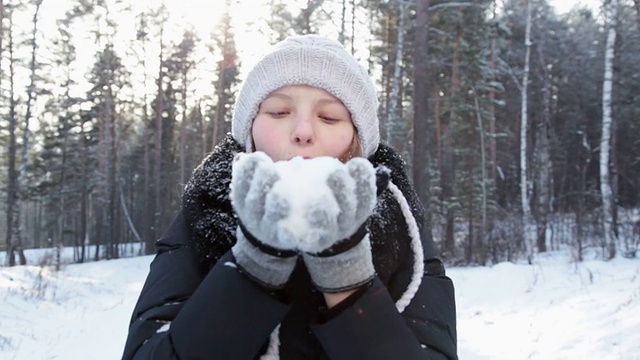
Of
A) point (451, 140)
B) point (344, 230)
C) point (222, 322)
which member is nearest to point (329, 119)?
point (344, 230)

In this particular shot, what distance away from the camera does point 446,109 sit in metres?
22.3

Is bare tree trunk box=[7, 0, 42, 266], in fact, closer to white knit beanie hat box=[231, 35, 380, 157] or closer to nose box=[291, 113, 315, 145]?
white knit beanie hat box=[231, 35, 380, 157]

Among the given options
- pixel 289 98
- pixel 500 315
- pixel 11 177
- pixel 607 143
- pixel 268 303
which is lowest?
pixel 500 315

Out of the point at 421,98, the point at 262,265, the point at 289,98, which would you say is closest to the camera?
the point at 262,265

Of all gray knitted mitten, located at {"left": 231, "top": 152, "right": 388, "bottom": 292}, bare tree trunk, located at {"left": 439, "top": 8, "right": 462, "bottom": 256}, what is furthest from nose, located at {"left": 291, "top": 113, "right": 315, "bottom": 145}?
bare tree trunk, located at {"left": 439, "top": 8, "right": 462, "bottom": 256}

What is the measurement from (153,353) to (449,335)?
0.73 meters

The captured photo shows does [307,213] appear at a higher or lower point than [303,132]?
lower

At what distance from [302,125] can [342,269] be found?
1.46 ft

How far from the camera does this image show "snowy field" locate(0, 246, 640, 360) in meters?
5.74

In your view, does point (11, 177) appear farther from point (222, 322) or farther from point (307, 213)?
point (307, 213)

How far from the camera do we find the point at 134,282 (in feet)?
54.1

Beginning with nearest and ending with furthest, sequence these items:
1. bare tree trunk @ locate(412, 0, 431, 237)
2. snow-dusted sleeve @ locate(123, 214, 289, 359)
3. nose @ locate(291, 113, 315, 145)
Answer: snow-dusted sleeve @ locate(123, 214, 289, 359), nose @ locate(291, 113, 315, 145), bare tree trunk @ locate(412, 0, 431, 237)

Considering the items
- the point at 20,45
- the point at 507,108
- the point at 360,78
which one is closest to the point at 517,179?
the point at 507,108

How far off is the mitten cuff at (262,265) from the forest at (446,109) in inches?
440
